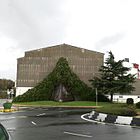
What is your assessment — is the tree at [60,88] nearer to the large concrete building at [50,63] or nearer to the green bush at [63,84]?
the green bush at [63,84]

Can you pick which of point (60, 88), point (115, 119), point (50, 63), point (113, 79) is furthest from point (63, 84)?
point (115, 119)

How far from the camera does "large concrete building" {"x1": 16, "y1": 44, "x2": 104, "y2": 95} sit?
61750 mm

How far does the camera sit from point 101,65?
61.7 m

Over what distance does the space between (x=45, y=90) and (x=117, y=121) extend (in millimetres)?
39152

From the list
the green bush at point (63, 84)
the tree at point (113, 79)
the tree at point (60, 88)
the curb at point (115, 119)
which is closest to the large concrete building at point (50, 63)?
the tree at point (60, 88)

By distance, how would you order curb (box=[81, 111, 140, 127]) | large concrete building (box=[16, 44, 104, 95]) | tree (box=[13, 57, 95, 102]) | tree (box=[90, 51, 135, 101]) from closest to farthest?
1. curb (box=[81, 111, 140, 127])
2. tree (box=[90, 51, 135, 101])
3. tree (box=[13, 57, 95, 102])
4. large concrete building (box=[16, 44, 104, 95])

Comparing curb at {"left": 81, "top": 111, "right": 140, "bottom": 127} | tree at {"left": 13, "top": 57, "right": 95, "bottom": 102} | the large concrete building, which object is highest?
the large concrete building

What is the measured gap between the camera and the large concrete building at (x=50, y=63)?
203ft

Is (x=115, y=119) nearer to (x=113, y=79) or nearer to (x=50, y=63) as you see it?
(x=113, y=79)

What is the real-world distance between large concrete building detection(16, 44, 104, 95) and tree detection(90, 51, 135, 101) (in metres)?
4.39

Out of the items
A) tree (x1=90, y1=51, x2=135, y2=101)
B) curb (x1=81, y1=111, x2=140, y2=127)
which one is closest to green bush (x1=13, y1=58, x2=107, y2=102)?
tree (x1=90, y1=51, x2=135, y2=101)

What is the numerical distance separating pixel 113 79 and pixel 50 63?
1286 centimetres

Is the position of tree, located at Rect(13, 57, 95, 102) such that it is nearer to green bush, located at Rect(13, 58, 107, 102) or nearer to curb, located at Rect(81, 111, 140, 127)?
green bush, located at Rect(13, 58, 107, 102)

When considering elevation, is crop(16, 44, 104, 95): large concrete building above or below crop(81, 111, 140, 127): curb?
above
